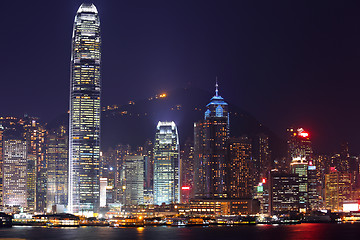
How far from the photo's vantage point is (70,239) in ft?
540

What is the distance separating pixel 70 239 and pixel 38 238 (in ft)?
25.9

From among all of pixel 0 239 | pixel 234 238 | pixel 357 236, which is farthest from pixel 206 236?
pixel 0 239

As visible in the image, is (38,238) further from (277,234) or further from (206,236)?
(277,234)

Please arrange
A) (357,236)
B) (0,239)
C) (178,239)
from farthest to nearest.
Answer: (357,236) < (178,239) < (0,239)

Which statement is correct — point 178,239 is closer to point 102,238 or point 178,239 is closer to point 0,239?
point 102,238

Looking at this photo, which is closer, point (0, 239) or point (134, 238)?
point (0, 239)

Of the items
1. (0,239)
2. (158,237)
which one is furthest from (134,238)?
(0,239)

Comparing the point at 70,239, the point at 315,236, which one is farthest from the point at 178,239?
the point at 315,236

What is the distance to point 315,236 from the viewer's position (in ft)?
581

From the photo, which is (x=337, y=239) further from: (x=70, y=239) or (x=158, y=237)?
(x=70, y=239)

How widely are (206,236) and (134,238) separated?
18989 millimetres

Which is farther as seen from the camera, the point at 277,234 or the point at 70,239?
the point at 277,234

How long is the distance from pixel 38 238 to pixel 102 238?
14845 millimetres

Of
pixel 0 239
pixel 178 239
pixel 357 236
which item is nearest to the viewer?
pixel 0 239
